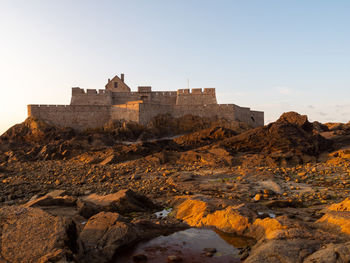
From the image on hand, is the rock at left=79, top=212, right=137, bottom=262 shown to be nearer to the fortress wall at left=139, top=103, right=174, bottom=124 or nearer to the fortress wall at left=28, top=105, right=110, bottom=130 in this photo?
the fortress wall at left=139, top=103, right=174, bottom=124

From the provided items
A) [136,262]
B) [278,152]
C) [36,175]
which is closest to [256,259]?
[136,262]

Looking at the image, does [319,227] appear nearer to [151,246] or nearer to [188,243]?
[188,243]

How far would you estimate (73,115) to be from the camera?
30.9 metres

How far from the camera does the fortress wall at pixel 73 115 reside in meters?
30.3

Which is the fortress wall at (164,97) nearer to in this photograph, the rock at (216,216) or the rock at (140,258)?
the rock at (216,216)

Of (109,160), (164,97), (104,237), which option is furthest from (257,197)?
(164,97)

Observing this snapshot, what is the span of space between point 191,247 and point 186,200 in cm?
230

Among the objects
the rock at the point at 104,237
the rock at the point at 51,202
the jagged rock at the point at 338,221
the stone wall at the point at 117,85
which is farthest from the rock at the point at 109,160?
the stone wall at the point at 117,85

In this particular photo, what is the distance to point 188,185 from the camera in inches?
375

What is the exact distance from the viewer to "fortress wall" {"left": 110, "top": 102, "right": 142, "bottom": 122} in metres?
29.5

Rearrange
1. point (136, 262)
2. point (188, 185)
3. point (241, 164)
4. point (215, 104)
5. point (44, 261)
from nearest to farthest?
point (44, 261), point (136, 262), point (188, 185), point (241, 164), point (215, 104)

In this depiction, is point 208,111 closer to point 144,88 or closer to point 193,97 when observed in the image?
point 193,97

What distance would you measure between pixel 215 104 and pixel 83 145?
1671cm

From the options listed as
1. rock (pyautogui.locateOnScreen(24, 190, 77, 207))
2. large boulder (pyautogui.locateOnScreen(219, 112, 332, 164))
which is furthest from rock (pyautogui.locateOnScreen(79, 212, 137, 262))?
large boulder (pyautogui.locateOnScreen(219, 112, 332, 164))
